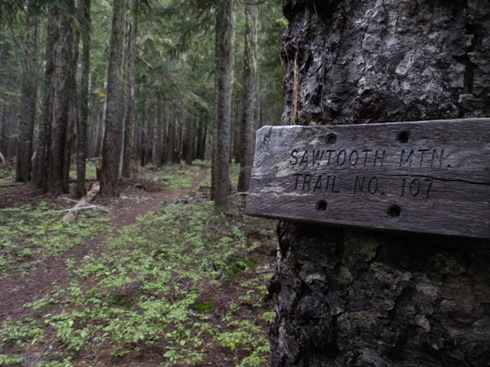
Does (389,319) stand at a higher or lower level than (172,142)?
lower

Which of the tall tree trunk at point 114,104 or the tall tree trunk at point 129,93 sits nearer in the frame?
the tall tree trunk at point 114,104

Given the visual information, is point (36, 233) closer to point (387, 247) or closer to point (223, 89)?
point (223, 89)

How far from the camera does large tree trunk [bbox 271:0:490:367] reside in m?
1.17

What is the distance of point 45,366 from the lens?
3.45m

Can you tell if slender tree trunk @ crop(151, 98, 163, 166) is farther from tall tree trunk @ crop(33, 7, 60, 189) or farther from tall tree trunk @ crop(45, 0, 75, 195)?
tall tree trunk @ crop(45, 0, 75, 195)

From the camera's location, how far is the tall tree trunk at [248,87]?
10352 mm

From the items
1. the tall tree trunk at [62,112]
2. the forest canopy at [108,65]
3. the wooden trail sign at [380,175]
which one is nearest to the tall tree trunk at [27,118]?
the forest canopy at [108,65]

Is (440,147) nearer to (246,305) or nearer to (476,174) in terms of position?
(476,174)

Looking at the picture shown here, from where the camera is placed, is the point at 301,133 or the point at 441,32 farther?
the point at 301,133

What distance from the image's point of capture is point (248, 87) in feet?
35.9

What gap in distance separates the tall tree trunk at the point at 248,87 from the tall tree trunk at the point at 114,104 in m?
4.20

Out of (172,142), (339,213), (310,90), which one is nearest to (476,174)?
(339,213)

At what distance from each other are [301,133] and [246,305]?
3.74 meters

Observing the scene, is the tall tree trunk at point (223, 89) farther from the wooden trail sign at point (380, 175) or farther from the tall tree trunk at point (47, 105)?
the wooden trail sign at point (380, 175)
